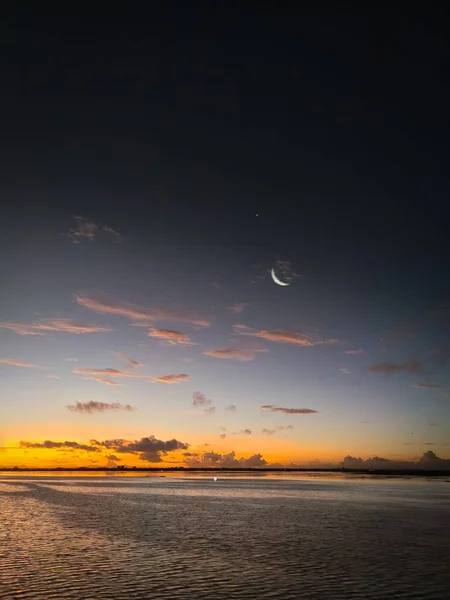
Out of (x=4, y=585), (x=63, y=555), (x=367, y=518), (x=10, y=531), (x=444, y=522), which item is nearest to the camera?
(x=4, y=585)

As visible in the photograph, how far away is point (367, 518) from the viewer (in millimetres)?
61812

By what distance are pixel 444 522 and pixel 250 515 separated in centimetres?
2152

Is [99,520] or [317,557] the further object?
[99,520]

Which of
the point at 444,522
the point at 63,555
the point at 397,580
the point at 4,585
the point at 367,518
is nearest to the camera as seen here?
the point at 4,585

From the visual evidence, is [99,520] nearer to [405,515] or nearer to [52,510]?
[52,510]

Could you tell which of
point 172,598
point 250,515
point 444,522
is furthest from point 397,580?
point 250,515

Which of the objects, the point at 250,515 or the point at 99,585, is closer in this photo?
the point at 99,585

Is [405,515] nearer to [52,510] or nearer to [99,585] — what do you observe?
[52,510]

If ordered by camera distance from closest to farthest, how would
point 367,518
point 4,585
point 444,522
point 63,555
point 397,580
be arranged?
point 4,585 < point 397,580 < point 63,555 < point 444,522 < point 367,518

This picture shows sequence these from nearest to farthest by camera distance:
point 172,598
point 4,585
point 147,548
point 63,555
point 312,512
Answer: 1. point 172,598
2. point 4,585
3. point 63,555
4. point 147,548
5. point 312,512

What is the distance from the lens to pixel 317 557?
120ft

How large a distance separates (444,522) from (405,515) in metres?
8.48

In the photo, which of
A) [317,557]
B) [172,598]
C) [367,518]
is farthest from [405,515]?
[172,598]

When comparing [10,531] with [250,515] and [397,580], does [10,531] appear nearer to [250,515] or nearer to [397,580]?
[250,515]
